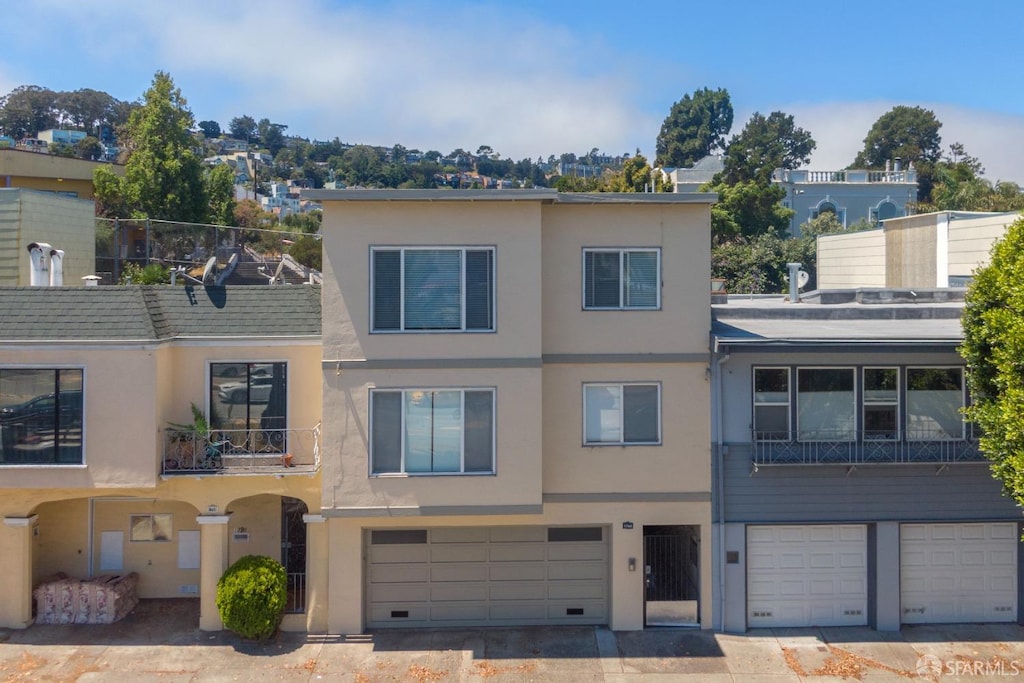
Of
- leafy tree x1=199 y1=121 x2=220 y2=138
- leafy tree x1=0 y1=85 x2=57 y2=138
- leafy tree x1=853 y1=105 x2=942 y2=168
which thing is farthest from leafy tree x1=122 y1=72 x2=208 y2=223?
leafy tree x1=199 y1=121 x2=220 y2=138

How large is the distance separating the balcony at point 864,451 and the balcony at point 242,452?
788 centimetres

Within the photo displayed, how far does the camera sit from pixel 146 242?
2852cm

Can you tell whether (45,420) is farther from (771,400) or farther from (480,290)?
(771,400)

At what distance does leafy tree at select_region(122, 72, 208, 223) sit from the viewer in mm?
38656

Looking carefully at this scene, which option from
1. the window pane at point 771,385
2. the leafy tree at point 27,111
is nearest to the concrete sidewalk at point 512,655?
the window pane at point 771,385

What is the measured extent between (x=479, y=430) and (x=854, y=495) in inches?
266

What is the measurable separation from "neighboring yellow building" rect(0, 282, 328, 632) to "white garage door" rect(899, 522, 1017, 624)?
1050cm

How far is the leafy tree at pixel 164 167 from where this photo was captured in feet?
127

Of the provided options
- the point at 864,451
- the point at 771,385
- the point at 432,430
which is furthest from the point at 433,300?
the point at 864,451

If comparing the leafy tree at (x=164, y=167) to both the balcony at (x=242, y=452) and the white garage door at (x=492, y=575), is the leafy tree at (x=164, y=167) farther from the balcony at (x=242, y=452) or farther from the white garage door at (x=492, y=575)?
the white garage door at (x=492, y=575)

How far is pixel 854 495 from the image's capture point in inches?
606

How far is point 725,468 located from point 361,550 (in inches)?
258

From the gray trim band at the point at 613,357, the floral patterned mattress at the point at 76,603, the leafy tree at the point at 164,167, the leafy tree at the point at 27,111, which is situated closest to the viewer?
the gray trim band at the point at 613,357

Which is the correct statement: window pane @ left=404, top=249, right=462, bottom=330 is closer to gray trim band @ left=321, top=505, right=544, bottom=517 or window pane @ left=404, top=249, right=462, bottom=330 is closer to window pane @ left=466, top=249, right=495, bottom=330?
window pane @ left=466, top=249, right=495, bottom=330
